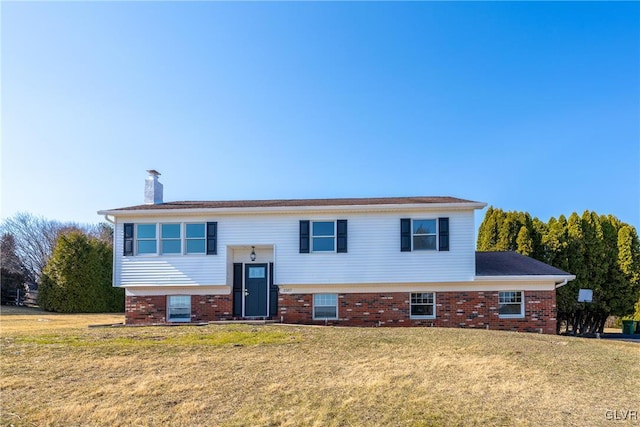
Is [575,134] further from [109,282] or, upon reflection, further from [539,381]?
[109,282]

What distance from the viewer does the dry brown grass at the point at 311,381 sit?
629 centimetres

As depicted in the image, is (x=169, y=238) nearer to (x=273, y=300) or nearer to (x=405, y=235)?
(x=273, y=300)

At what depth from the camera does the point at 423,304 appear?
15938mm

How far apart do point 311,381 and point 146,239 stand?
1068 centimetres

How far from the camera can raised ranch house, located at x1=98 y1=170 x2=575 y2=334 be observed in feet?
51.3

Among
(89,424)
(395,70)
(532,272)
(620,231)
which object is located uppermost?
(395,70)

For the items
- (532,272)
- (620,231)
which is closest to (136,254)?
(532,272)

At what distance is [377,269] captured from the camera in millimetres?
15664

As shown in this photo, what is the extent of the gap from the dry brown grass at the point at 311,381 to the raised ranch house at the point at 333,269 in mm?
4242

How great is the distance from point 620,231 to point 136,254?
20298 mm

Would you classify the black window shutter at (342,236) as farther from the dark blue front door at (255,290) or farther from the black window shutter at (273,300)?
the dark blue front door at (255,290)

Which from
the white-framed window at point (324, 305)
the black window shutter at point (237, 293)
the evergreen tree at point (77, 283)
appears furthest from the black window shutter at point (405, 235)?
the evergreen tree at point (77, 283)

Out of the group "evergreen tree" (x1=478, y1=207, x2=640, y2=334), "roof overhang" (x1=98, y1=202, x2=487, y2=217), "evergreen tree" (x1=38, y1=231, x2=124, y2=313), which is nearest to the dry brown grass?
"roof overhang" (x1=98, y1=202, x2=487, y2=217)

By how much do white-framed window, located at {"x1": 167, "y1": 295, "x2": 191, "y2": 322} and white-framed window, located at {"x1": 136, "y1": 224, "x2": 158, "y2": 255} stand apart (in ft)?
6.01
